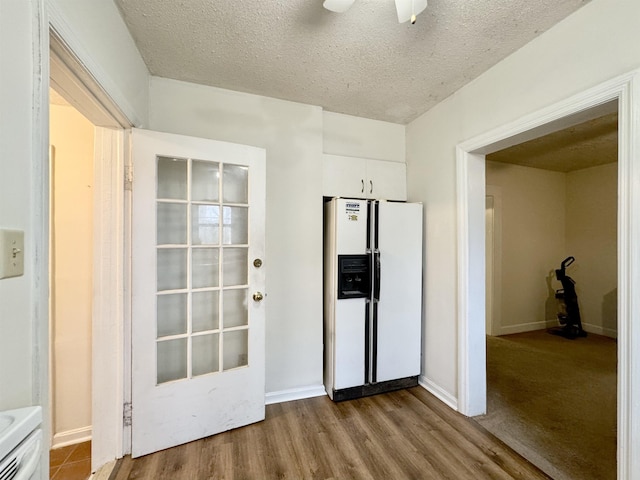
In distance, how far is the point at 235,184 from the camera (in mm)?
1969

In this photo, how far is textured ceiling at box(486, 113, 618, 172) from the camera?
275 cm

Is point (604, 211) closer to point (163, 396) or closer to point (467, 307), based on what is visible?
point (467, 307)

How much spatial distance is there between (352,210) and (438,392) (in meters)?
1.71

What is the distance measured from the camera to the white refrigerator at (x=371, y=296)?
87.8 inches

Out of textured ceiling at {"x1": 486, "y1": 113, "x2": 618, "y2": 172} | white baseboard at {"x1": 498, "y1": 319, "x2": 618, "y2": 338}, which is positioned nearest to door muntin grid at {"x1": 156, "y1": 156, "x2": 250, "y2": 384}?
textured ceiling at {"x1": 486, "y1": 113, "x2": 618, "y2": 172}

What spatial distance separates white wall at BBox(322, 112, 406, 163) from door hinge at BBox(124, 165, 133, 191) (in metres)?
1.51

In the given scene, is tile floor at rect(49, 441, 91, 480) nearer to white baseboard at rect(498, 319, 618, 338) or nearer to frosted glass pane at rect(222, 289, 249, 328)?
frosted glass pane at rect(222, 289, 249, 328)

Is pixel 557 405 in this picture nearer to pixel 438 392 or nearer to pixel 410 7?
pixel 438 392

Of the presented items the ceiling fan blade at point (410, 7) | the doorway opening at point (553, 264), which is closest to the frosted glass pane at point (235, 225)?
the ceiling fan blade at point (410, 7)

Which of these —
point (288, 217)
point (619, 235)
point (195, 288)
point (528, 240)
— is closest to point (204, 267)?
point (195, 288)

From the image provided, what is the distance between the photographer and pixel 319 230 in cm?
234

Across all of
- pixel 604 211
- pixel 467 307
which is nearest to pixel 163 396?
pixel 467 307

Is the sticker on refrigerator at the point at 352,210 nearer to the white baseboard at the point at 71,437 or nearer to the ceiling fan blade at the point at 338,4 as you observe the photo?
Result: the ceiling fan blade at the point at 338,4

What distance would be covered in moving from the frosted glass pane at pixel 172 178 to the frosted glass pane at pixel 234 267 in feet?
1.60
